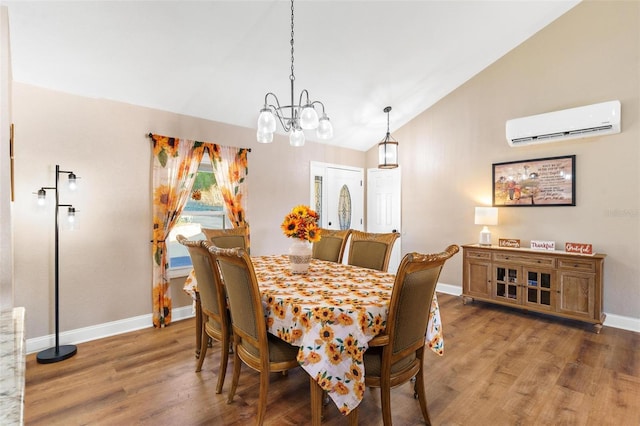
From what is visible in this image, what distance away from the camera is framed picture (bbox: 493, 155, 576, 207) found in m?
3.87

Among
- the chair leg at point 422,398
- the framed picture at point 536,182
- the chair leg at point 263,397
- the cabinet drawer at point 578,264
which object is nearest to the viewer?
the chair leg at point 263,397

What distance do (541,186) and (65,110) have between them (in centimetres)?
531

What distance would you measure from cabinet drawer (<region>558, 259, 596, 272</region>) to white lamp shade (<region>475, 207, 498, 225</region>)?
88 cm

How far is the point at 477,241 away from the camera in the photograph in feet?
15.3

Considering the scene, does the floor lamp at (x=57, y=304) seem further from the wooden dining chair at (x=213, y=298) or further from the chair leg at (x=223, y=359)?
the chair leg at (x=223, y=359)

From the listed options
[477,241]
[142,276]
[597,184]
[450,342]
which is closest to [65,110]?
[142,276]

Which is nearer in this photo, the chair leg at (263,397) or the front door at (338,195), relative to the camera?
the chair leg at (263,397)

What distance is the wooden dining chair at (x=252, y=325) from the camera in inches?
68.9

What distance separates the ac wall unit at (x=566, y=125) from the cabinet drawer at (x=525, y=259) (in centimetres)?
143

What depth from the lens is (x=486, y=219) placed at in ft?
14.0

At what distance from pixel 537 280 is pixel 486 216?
964 mm

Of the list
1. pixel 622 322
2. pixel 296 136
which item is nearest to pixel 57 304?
pixel 296 136

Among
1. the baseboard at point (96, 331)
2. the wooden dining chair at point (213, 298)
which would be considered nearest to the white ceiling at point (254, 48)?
the wooden dining chair at point (213, 298)

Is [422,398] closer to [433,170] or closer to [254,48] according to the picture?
[254,48]
